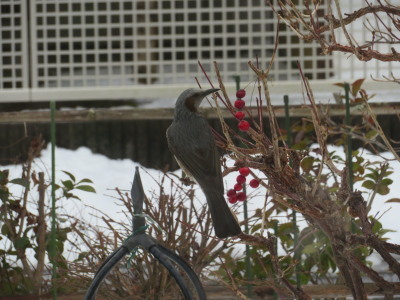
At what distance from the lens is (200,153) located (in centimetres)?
234

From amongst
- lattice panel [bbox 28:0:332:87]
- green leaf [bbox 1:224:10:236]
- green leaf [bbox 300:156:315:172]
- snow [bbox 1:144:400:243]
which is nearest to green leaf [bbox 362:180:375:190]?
green leaf [bbox 300:156:315:172]

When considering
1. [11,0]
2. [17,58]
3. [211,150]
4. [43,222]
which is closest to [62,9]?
[17,58]

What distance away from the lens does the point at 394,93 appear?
7594mm

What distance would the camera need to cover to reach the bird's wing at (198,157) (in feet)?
7.68

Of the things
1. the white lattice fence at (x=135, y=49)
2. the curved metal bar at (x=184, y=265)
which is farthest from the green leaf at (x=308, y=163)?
the curved metal bar at (x=184, y=265)

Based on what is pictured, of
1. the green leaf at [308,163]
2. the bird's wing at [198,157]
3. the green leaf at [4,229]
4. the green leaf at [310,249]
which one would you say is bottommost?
the green leaf at [310,249]

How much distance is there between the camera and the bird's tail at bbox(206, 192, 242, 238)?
2260 mm

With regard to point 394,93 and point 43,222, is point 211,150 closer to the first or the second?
point 43,222

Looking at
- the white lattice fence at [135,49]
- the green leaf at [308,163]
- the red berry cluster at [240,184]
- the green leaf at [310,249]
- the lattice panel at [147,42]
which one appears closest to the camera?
the red berry cluster at [240,184]

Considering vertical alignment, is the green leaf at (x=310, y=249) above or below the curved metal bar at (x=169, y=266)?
below

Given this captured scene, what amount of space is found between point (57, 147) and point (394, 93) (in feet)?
9.42

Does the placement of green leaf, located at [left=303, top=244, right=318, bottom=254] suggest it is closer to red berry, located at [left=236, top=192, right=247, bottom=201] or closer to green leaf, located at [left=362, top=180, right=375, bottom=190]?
green leaf, located at [left=362, top=180, right=375, bottom=190]

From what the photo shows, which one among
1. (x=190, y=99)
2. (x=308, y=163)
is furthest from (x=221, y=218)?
(x=308, y=163)

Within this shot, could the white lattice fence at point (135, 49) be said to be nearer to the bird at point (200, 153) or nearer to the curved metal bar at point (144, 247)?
the bird at point (200, 153)
